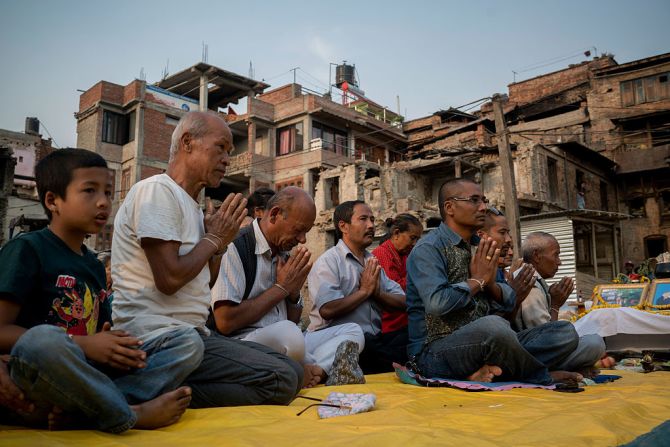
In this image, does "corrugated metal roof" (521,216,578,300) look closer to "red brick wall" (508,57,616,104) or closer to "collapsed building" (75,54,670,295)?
"collapsed building" (75,54,670,295)

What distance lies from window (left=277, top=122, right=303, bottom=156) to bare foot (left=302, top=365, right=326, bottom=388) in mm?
26673

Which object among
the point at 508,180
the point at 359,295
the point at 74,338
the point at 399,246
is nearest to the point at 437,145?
the point at 508,180

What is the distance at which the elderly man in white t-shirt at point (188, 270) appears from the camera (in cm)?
244

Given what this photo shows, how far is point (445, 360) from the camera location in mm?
3643

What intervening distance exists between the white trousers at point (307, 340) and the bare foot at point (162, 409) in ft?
3.48

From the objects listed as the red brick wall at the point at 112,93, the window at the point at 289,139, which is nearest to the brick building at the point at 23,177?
the red brick wall at the point at 112,93

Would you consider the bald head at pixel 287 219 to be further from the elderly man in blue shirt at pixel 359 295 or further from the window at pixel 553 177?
the window at pixel 553 177

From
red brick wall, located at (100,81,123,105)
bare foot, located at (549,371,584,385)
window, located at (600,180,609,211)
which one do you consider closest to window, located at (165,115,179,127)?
red brick wall, located at (100,81,123,105)

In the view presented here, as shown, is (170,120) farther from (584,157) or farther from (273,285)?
(273,285)

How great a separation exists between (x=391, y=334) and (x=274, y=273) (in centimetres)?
168

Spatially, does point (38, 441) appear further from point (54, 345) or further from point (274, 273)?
point (274, 273)

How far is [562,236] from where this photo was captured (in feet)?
59.8

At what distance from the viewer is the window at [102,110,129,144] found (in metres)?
28.9

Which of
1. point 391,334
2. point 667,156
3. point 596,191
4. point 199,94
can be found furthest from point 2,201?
point 667,156
